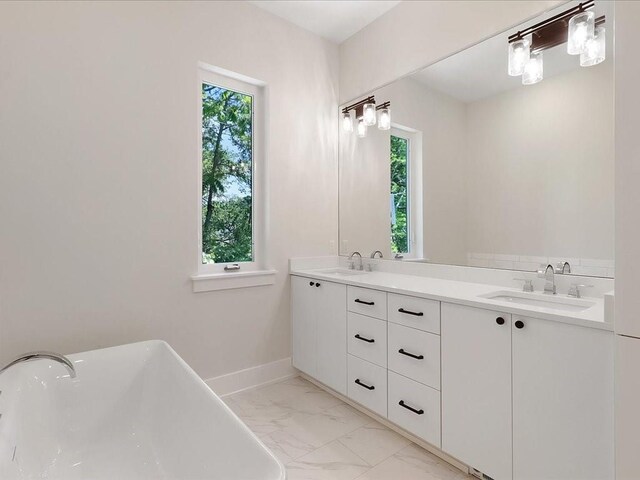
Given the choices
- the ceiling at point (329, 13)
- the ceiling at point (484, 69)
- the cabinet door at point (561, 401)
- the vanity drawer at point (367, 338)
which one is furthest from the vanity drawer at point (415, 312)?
the ceiling at point (329, 13)

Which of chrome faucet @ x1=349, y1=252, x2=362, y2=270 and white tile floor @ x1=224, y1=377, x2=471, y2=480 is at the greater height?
chrome faucet @ x1=349, y1=252, x2=362, y2=270

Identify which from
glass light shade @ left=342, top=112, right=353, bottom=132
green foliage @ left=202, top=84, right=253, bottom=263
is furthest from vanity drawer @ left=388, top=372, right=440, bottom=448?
glass light shade @ left=342, top=112, right=353, bottom=132

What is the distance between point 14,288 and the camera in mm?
1763

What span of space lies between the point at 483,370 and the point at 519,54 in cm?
164

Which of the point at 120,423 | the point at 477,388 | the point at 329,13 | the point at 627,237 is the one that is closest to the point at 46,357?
the point at 120,423

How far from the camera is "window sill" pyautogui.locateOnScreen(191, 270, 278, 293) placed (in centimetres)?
234

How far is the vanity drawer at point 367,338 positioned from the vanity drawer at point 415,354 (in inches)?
2.0

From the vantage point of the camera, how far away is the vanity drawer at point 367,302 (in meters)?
2.00

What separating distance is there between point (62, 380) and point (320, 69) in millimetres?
2756

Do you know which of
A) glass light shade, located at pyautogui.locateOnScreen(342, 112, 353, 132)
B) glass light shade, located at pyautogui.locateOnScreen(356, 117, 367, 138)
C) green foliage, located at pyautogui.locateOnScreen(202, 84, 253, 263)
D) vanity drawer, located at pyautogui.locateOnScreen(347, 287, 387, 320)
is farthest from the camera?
glass light shade, located at pyautogui.locateOnScreen(342, 112, 353, 132)

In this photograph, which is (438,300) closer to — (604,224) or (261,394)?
(604,224)

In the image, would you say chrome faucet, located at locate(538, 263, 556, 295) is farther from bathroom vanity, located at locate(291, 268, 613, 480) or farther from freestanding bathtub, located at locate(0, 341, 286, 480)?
freestanding bathtub, located at locate(0, 341, 286, 480)

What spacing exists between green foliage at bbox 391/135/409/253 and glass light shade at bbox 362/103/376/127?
0.81 feet

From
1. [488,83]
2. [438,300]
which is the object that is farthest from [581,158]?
[438,300]
